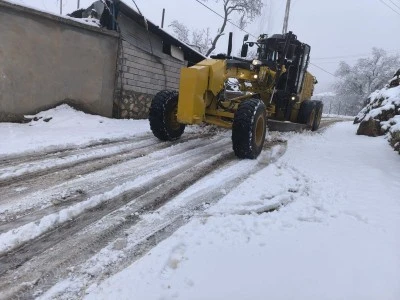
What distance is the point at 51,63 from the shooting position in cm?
797

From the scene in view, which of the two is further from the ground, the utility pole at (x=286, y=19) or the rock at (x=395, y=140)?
the utility pole at (x=286, y=19)

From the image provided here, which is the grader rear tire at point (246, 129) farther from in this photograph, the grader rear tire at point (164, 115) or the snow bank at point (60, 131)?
the snow bank at point (60, 131)

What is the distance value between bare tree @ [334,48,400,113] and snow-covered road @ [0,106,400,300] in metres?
44.6

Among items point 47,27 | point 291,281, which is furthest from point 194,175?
point 47,27

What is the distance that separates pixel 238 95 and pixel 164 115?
152 centimetres

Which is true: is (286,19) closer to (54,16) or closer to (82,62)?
(82,62)

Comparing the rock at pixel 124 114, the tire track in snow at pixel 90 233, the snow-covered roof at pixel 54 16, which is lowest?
the tire track in snow at pixel 90 233

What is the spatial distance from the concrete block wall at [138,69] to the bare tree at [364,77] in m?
40.3

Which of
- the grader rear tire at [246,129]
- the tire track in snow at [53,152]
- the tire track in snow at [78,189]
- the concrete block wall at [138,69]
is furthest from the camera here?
the concrete block wall at [138,69]

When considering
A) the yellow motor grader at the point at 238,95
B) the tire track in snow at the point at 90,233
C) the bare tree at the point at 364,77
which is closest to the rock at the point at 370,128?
the yellow motor grader at the point at 238,95

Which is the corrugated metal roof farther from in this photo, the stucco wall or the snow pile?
the snow pile

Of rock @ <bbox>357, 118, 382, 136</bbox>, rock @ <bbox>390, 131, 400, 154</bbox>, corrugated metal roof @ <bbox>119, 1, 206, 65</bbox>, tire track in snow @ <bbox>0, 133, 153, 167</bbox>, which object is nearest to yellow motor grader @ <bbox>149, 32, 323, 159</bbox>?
tire track in snow @ <bbox>0, 133, 153, 167</bbox>

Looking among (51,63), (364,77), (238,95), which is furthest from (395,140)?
(364,77)

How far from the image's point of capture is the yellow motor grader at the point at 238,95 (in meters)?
5.77
